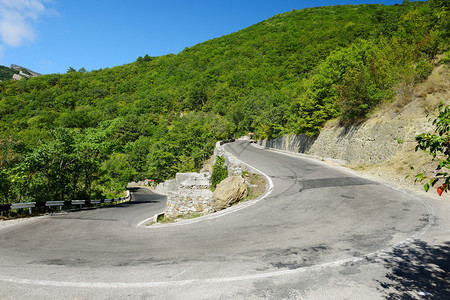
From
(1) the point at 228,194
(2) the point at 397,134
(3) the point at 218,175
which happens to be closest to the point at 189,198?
(1) the point at 228,194

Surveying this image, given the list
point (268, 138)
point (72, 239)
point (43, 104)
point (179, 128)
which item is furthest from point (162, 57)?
point (72, 239)

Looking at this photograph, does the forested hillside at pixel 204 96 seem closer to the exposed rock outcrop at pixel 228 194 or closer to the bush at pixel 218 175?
the bush at pixel 218 175

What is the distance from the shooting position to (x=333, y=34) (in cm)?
9350

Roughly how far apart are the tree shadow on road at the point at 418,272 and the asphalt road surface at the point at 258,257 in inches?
0.6

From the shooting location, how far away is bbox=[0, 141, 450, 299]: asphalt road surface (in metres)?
3.42

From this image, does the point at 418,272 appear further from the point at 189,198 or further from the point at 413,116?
the point at 413,116

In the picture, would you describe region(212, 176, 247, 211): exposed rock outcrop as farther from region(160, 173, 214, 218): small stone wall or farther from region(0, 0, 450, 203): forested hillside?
region(0, 0, 450, 203): forested hillside

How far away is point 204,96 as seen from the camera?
360ft

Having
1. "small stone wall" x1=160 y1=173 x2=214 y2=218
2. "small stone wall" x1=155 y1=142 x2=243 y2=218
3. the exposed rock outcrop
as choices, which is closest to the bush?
"small stone wall" x1=155 y1=142 x2=243 y2=218

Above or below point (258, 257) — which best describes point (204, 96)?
above

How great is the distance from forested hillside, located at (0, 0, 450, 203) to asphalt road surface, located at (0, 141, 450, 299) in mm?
10407

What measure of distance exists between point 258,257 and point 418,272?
2.72 meters

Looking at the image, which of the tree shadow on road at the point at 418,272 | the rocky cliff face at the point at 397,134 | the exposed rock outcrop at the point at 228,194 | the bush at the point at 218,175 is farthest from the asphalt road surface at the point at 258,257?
the bush at the point at 218,175

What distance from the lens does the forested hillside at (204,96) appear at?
17.3 metres
